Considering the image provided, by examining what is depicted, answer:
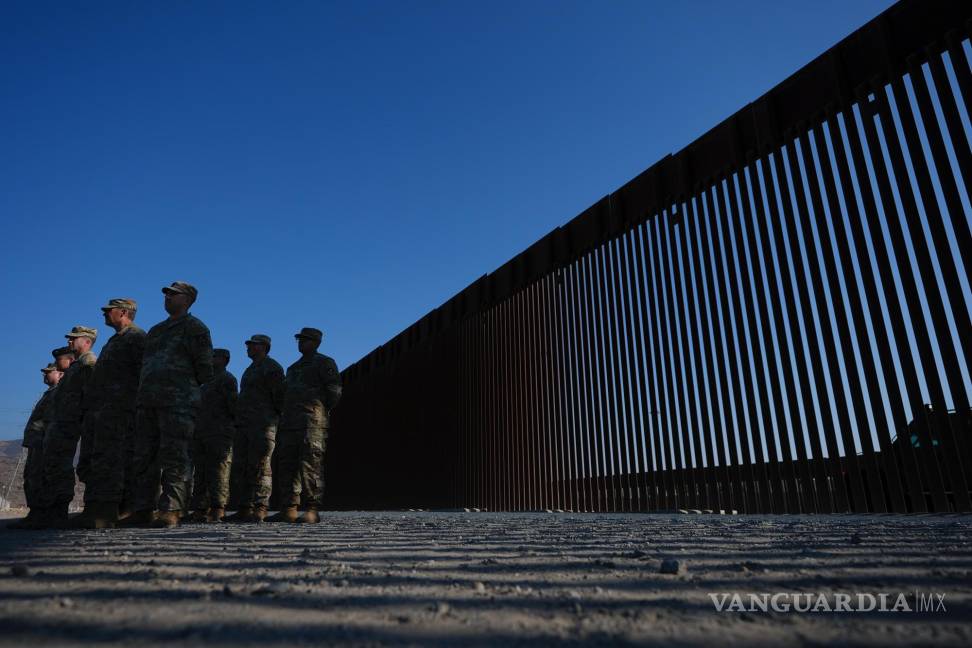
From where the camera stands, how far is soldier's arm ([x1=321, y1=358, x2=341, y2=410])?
19.7 feet

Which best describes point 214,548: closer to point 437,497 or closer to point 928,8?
point 928,8

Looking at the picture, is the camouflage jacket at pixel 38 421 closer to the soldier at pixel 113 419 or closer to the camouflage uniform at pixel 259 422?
the soldier at pixel 113 419

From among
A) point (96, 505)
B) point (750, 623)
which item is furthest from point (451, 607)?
point (96, 505)

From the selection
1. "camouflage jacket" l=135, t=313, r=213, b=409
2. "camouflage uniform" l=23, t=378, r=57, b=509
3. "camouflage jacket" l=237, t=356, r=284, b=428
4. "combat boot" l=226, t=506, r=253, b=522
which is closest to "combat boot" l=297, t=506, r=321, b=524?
"combat boot" l=226, t=506, r=253, b=522

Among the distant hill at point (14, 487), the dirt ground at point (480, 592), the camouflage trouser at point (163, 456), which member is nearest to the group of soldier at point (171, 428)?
the camouflage trouser at point (163, 456)

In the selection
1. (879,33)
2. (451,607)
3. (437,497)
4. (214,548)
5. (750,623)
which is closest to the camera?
(750,623)

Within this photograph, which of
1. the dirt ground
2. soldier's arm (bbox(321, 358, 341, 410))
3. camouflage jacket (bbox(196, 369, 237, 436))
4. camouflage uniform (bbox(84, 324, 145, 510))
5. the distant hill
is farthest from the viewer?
the distant hill

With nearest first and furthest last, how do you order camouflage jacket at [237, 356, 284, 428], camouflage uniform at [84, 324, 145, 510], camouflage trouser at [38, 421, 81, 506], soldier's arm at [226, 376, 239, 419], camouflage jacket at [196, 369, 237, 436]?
1. camouflage uniform at [84, 324, 145, 510]
2. camouflage trouser at [38, 421, 81, 506]
3. camouflage jacket at [237, 356, 284, 428]
4. camouflage jacket at [196, 369, 237, 436]
5. soldier's arm at [226, 376, 239, 419]

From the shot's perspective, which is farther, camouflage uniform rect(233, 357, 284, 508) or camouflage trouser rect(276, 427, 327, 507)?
camouflage uniform rect(233, 357, 284, 508)

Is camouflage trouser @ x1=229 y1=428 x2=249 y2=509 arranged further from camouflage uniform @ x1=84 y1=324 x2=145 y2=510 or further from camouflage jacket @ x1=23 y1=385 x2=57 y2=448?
camouflage jacket @ x1=23 y1=385 x2=57 y2=448

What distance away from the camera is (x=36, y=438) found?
271 inches

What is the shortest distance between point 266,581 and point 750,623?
144cm

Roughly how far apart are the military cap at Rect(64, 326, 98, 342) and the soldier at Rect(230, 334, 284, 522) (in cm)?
162

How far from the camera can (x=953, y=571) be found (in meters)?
1.78
